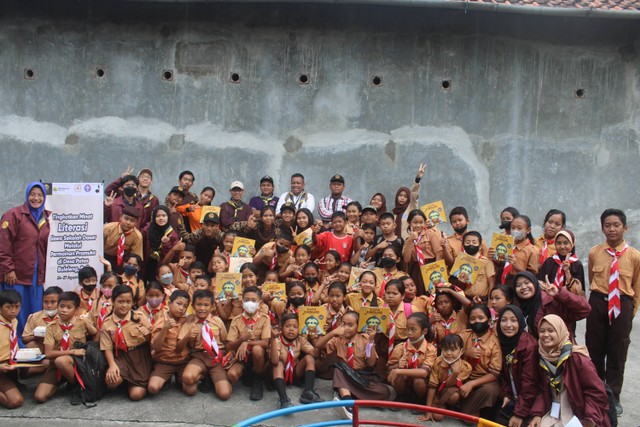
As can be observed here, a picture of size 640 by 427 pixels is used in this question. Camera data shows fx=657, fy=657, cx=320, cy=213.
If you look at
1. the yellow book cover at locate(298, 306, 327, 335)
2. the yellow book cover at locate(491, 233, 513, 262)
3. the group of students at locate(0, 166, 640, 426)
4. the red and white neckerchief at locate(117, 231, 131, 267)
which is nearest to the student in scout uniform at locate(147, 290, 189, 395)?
the group of students at locate(0, 166, 640, 426)

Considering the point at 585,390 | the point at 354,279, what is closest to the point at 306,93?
the point at 354,279

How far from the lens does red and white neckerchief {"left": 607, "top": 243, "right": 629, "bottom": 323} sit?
605 cm

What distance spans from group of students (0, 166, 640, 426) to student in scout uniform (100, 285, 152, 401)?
1 centimetres

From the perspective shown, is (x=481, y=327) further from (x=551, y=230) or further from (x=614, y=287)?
(x=551, y=230)

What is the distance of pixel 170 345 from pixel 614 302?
13.7ft

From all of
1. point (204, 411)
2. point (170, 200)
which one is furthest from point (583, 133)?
point (204, 411)

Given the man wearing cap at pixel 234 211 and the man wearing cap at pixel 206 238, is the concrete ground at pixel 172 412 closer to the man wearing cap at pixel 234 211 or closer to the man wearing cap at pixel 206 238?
the man wearing cap at pixel 206 238

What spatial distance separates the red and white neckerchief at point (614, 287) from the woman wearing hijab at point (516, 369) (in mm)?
1027

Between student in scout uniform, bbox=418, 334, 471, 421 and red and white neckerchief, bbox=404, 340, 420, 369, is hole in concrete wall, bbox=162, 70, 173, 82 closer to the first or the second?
red and white neckerchief, bbox=404, 340, 420, 369

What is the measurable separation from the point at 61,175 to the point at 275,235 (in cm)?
409

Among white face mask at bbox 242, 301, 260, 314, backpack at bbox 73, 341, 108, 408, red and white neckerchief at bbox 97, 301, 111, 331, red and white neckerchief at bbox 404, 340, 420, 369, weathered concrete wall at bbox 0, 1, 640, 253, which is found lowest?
backpack at bbox 73, 341, 108, 408

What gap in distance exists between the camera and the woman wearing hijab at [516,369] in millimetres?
5312

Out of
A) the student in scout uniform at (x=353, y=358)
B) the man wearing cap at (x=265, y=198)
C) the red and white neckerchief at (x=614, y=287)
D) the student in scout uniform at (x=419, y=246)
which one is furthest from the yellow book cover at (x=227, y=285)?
the red and white neckerchief at (x=614, y=287)

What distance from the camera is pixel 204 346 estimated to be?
20.1 feet
